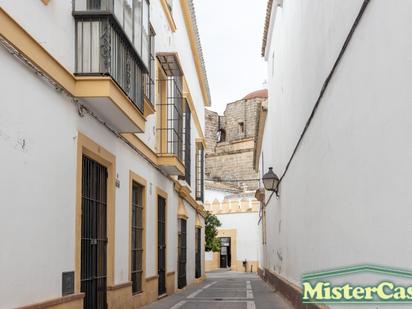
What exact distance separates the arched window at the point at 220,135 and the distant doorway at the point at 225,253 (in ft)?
68.3

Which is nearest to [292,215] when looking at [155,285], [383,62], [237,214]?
[155,285]

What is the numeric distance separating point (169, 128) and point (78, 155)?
249 inches

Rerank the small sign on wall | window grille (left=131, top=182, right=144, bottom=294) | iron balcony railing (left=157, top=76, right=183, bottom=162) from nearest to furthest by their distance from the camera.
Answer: the small sign on wall
window grille (left=131, top=182, right=144, bottom=294)
iron balcony railing (left=157, top=76, right=183, bottom=162)

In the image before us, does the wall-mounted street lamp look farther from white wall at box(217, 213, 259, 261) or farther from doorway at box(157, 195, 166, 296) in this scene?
white wall at box(217, 213, 259, 261)

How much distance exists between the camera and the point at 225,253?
43531mm

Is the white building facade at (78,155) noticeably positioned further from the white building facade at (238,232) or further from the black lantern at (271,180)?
the white building facade at (238,232)

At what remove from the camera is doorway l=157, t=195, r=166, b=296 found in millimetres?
14102

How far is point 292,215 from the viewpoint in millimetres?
11391

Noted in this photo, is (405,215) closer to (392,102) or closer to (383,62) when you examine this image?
(392,102)

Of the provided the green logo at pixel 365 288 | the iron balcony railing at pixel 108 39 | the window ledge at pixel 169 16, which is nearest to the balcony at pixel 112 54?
the iron balcony railing at pixel 108 39

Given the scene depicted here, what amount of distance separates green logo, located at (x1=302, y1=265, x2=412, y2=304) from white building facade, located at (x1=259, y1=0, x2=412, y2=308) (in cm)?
8

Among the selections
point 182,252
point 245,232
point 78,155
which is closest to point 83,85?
point 78,155

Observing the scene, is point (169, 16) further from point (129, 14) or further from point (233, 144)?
point (233, 144)

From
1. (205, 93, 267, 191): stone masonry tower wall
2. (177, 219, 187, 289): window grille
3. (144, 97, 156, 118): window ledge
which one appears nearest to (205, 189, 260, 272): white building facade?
(205, 93, 267, 191): stone masonry tower wall
